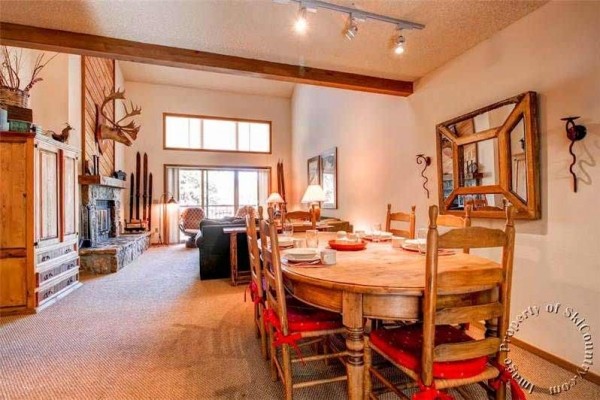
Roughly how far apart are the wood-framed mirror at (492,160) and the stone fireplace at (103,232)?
15.4 feet

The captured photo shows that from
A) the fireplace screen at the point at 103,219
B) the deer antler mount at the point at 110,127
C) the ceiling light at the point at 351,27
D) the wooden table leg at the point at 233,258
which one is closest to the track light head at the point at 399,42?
the ceiling light at the point at 351,27

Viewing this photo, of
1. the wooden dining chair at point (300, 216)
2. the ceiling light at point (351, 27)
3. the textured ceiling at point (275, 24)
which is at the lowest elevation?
the wooden dining chair at point (300, 216)

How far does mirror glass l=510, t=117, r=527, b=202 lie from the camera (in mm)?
2225

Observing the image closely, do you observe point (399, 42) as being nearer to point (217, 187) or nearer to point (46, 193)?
point (46, 193)

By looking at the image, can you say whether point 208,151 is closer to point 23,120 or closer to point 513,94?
point 23,120

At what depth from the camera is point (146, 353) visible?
2.24 m

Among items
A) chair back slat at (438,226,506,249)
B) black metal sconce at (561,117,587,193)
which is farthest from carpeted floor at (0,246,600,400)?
black metal sconce at (561,117,587,193)

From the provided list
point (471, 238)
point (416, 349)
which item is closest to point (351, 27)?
point (471, 238)

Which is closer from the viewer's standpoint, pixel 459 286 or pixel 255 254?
pixel 459 286

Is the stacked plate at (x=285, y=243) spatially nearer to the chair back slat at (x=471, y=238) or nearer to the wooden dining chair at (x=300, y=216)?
the wooden dining chair at (x=300, y=216)

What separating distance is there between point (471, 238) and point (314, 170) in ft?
18.6

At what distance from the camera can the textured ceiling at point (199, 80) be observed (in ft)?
23.9

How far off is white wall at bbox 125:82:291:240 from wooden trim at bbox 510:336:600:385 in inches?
270

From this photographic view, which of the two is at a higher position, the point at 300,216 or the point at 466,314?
the point at 300,216
